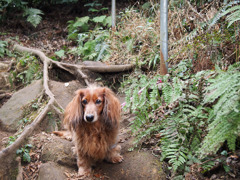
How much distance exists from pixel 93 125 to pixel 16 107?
2376 millimetres

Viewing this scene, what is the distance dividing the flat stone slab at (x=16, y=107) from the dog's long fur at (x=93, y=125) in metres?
1.79

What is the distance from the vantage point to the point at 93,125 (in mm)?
3199

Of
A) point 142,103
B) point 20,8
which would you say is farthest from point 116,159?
point 20,8

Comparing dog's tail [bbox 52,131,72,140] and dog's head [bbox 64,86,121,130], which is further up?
dog's head [bbox 64,86,121,130]

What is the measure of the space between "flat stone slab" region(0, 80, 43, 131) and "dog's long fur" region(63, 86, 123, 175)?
1.79 m

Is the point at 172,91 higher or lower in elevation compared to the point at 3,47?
lower

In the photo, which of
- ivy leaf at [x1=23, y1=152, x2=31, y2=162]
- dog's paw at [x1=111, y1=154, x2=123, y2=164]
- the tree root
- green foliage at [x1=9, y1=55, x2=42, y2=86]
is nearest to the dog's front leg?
dog's paw at [x1=111, y1=154, x2=123, y2=164]

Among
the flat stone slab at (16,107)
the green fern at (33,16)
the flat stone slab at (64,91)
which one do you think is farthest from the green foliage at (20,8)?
the flat stone slab at (64,91)

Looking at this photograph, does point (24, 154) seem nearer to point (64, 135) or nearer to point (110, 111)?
point (64, 135)

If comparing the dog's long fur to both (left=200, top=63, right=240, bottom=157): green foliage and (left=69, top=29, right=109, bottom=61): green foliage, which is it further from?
(left=69, top=29, right=109, bottom=61): green foliage

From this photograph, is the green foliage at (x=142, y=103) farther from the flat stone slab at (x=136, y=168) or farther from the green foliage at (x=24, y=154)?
the green foliage at (x=24, y=154)

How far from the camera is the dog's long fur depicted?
10.4 feet

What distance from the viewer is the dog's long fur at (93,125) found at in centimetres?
317

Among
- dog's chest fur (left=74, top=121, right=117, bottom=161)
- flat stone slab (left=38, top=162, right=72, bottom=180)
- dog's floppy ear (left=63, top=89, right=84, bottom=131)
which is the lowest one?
flat stone slab (left=38, top=162, right=72, bottom=180)
